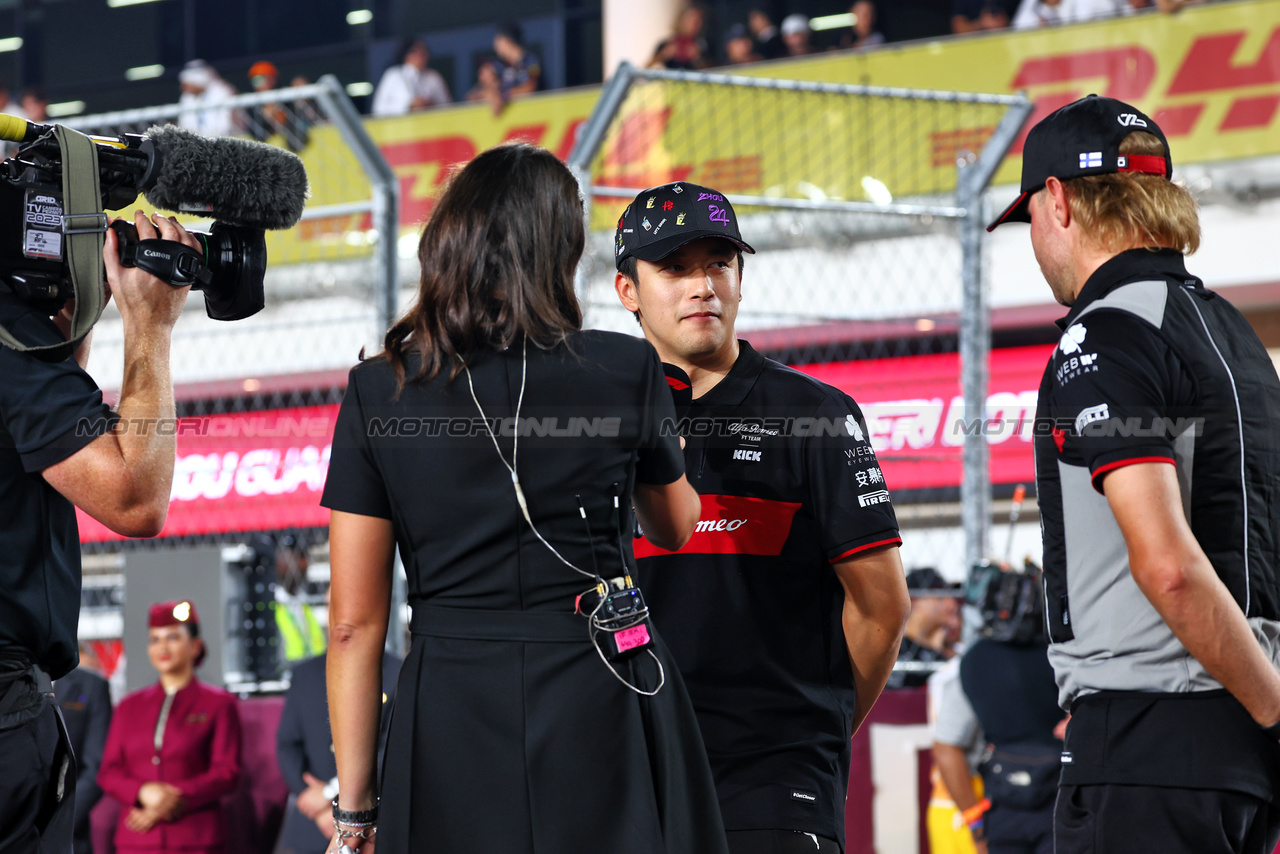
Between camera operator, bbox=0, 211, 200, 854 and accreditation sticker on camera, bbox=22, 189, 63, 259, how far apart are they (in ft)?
0.27

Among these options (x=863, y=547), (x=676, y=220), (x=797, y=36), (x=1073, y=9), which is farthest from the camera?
(x=797, y=36)

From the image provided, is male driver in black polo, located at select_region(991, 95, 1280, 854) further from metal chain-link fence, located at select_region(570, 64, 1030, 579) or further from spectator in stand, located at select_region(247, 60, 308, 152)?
metal chain-link fence, located at select_region(570, 64, 1030, 579)

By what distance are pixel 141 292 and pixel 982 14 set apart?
908 centimetres

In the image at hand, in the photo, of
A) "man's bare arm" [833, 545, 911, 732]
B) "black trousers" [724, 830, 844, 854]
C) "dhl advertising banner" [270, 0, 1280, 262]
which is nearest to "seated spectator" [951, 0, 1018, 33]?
"dhl advertising banner" [270, 0, 1280, 262]

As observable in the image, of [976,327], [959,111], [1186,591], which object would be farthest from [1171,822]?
[959,111]

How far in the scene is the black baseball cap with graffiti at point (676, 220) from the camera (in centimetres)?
264

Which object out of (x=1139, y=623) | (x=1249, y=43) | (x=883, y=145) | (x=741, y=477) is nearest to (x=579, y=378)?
(x=741, y=477)

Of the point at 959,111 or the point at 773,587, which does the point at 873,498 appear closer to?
the point at 773,587

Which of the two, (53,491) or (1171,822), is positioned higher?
(53,491)

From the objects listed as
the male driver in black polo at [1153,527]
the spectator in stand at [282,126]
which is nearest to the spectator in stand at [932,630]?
the spectator in stand at [282,126]

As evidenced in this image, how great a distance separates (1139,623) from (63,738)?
179cm

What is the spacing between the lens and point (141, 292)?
215 cm

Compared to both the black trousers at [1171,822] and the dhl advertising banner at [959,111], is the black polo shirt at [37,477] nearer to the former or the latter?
the black trousers at [1171,822]

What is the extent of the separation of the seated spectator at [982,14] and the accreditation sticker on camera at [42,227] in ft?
28.6
